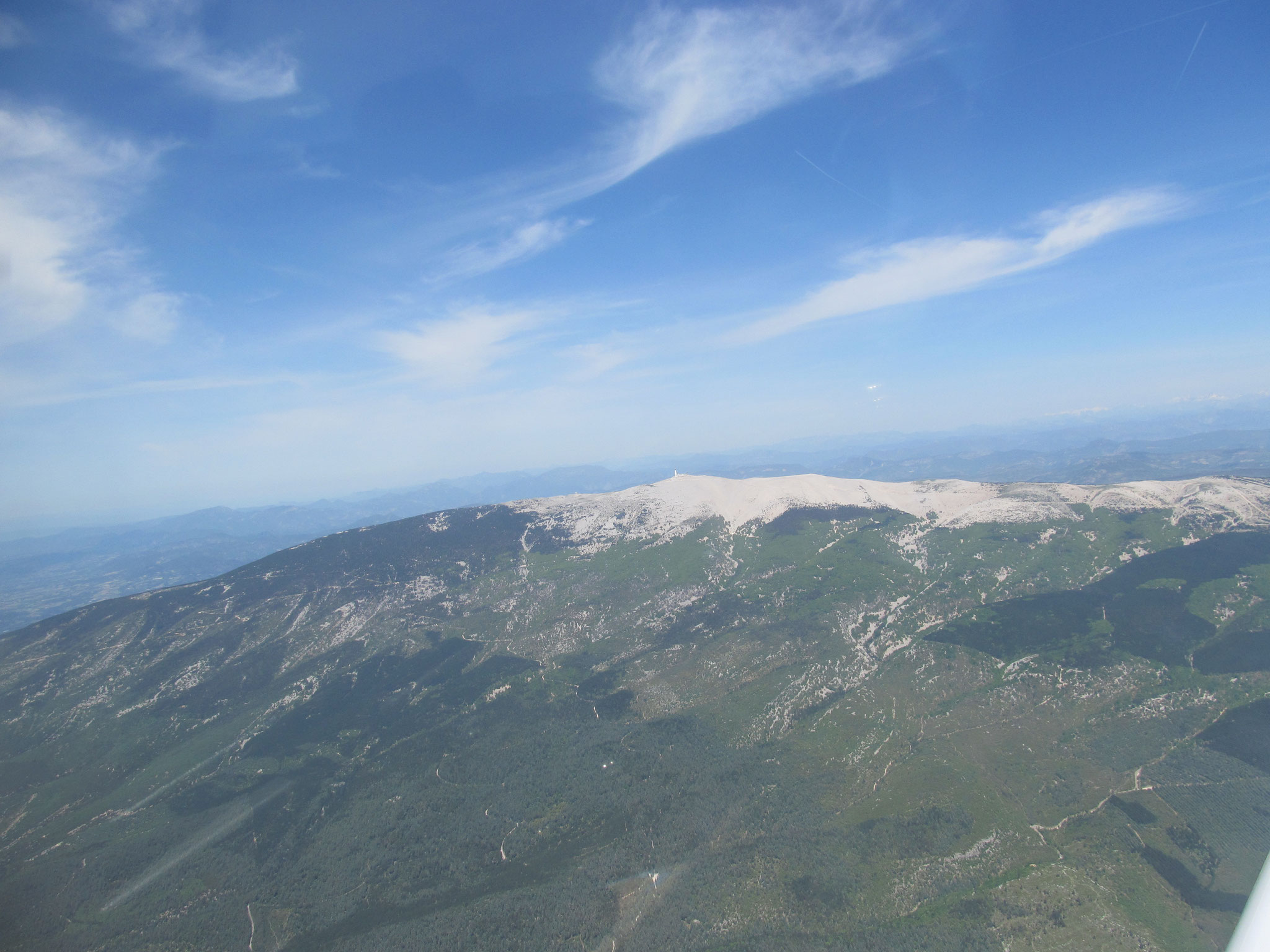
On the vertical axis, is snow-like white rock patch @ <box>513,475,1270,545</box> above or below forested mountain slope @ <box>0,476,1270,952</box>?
above

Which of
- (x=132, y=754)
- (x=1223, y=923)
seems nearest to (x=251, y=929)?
(x=132, y=754)

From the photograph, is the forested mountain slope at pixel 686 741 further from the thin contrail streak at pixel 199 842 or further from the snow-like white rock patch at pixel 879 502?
the snow-like white rock patch at pixel 879 502

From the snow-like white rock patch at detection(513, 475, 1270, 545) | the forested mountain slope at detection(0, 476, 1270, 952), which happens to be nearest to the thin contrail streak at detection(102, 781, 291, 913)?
the forested mountain slope at detection(0, 476, 1270, 952)

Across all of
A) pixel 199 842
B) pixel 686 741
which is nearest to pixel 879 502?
pixel 686 741

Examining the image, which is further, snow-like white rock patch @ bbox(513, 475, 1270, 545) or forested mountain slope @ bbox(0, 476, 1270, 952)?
snow-like white rock patch @ bbox(513, 475, 1270, 545)

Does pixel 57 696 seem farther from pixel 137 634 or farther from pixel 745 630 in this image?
pixel 745 630

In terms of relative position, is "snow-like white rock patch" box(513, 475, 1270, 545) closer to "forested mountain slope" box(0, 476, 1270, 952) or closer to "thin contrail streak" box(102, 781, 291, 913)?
"forested mountain slope" box(0, 476, 1270, 952)

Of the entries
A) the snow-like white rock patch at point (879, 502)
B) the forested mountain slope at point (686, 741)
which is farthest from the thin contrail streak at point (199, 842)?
the snow-like white rock patch at point (879, 502)

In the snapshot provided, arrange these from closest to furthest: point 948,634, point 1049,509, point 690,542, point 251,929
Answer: point 251,929 < point 948,634 < point 1049,509 < point 690,542
